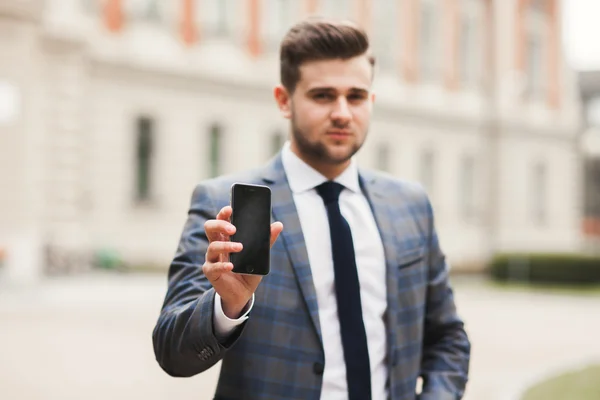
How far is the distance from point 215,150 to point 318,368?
72.1 feet

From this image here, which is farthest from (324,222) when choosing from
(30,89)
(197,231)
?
(30,89)

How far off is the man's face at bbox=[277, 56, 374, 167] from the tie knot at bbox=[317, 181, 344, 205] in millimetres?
101

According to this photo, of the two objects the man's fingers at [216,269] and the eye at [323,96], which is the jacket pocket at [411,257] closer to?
the eye at [323,96]

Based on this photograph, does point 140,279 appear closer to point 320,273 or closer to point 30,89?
point 30,89

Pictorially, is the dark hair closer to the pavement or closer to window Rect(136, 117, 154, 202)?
the pavement

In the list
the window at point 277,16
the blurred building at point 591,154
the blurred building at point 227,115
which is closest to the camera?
the blurred building at point 227,115

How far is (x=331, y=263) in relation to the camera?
7.58ft

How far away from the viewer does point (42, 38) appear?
19.1 metres

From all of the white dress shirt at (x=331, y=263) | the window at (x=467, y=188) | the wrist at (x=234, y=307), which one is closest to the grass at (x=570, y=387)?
the white dress shirt at (x=331, y=263)

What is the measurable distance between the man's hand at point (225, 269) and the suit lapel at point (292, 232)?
0.27 metres

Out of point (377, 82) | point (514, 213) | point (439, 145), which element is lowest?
point (514, 213)

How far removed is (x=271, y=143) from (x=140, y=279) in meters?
7.80

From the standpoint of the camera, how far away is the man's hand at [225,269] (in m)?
1.87

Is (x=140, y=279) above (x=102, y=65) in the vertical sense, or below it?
below
